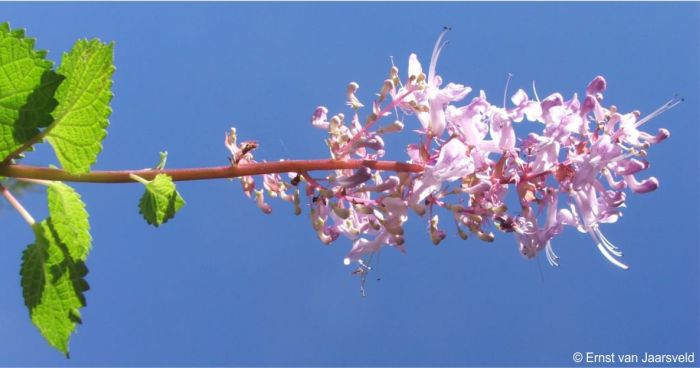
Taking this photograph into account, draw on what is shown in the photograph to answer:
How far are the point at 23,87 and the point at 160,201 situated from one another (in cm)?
41

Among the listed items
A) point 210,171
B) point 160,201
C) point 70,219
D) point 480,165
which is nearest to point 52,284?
point 70,219

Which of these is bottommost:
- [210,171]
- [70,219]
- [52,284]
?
[52,284]

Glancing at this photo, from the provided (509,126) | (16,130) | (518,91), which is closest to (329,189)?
(509,126)

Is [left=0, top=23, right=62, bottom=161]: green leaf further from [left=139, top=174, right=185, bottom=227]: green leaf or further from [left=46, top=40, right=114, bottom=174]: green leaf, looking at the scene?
[left=139, top=174, right=185, bottom=227]: green leaf

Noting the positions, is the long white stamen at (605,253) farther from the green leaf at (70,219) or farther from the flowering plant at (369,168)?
the green leaf at (70,219)

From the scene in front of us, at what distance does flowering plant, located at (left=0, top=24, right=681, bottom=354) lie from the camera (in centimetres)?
162

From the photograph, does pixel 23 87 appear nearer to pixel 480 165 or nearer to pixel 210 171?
pixel 210 171

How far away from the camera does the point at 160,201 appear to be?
1646 millimetres

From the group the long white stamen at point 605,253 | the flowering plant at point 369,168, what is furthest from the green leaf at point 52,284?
the long white stamen at point 605,253

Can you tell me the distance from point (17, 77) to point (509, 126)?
1.27 metres

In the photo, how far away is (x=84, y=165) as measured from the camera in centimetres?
163

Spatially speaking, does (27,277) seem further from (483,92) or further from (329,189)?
(483,92)

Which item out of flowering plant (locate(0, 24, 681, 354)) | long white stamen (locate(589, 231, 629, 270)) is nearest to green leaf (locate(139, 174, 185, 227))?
flowering plant (locate(0, 24, 681, 354))

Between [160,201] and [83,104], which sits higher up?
[83,104]
